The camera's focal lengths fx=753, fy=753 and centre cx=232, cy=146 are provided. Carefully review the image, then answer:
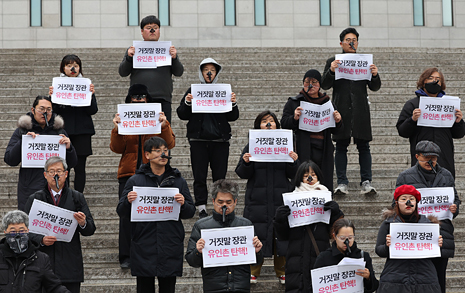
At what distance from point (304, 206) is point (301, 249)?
408 mm

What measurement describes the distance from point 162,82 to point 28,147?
2.16m

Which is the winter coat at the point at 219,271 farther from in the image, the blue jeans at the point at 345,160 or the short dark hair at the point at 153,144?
the blue jeans at the point at 345,160

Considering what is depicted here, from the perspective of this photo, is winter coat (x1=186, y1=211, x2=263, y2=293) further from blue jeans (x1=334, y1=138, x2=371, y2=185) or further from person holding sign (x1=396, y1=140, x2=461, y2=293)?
blue jeans (x1=334, y1=138, x2=371, y2=185)

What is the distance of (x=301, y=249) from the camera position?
7.09m

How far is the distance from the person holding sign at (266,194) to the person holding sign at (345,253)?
1088 millimetres

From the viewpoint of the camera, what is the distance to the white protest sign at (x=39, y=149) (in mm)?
8086

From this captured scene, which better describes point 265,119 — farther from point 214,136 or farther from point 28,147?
point 28,147

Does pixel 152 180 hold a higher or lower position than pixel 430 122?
lower

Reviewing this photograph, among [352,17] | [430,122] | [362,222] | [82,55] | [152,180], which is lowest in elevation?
[362,222]

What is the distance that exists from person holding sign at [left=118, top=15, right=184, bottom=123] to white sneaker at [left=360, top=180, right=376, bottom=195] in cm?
272

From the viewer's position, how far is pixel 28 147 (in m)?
8.13

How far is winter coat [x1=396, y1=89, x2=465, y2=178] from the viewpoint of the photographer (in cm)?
870

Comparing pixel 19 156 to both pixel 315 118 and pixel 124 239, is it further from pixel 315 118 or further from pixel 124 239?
pixel 315 118

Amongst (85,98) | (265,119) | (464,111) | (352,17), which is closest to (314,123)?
(265,119)
